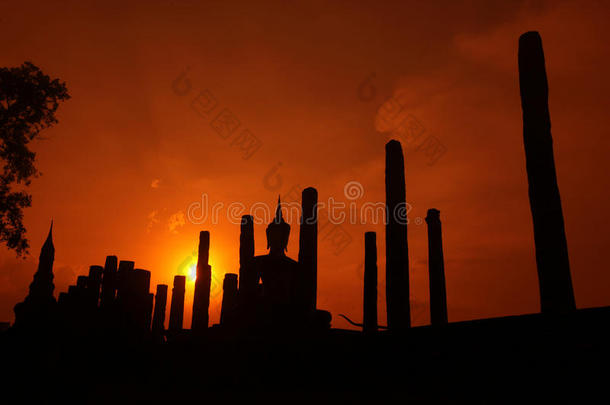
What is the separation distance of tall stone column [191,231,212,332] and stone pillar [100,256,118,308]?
2945 mm

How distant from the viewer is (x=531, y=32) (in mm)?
8320

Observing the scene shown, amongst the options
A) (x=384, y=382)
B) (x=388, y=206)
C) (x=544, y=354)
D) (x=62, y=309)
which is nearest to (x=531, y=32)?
(x=388, y=206)

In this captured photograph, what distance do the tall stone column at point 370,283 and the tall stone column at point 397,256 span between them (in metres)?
1.96

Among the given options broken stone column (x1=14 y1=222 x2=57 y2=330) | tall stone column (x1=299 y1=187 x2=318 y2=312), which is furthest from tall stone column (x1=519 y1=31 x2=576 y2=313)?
broken stone column (x1=14 y1=222 x2=57 y2=330)

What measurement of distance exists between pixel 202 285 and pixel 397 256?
898 centimetres

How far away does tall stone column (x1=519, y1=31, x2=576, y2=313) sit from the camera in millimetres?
7070

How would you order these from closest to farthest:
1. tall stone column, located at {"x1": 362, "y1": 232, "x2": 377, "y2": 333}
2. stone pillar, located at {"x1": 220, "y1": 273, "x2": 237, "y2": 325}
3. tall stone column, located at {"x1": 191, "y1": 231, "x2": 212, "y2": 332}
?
tall stone column, located at {"x1": 362, "y1": 232, "x2": 377, "y2": 333} < stone pillar, located at {"x1": 220, "y1": 273, "x2": 237, "y2": 325} < tall stone column, located at {"x1": 191, "y1": 231, "x2": 212, "y2": 332}

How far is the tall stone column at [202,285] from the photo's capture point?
54.5 feet

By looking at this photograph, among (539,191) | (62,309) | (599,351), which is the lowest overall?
(599,351)

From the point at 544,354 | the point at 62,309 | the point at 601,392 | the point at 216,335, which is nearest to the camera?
the point at 601,392

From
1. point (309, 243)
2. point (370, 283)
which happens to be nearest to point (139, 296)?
point (309, 243)

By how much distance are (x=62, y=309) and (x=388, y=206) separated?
8994 millimetres

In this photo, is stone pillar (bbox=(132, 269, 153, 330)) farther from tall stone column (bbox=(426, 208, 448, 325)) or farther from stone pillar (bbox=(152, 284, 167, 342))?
tall stone column (bbox=(426, 208, 448, 325))

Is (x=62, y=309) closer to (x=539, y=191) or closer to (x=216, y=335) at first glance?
(x=216, y=335)
